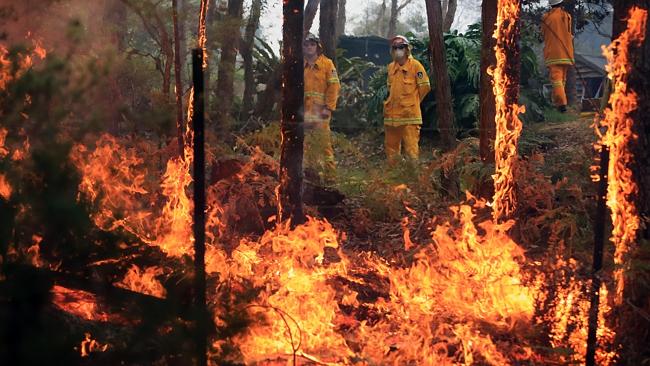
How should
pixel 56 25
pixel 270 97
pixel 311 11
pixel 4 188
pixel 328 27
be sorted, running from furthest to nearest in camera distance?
pixel 311 11 → pixel 328 27 → pixel 270 97 → pixel 56 25 → pixel 4 188

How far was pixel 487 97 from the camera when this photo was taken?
628 centimetres

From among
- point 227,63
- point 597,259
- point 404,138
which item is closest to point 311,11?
point 227,63

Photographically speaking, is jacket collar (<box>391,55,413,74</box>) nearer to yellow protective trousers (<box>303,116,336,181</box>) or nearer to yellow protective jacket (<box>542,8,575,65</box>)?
yellow protective trousers (<box>303,116,336,181</box>)

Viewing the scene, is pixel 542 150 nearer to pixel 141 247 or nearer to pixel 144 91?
pixel 144 91

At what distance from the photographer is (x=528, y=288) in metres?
4.06

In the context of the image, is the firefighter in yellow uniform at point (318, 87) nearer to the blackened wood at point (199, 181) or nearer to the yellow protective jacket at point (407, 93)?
the yellow protective jacket at point (407, 93)

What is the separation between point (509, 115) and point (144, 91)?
24.0ft

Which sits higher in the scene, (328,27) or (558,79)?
(328,27)

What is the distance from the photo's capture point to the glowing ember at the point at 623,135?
352 centimetres

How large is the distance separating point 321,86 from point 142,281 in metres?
6.91

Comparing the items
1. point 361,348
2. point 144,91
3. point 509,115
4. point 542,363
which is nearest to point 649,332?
point 542,363

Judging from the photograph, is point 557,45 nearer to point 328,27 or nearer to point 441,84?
point 441,84

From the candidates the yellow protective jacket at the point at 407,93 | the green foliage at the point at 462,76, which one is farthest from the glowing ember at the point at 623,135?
the green foliage at the point at 462,76

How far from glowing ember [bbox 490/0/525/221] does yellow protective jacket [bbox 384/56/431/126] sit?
4.27 meters
